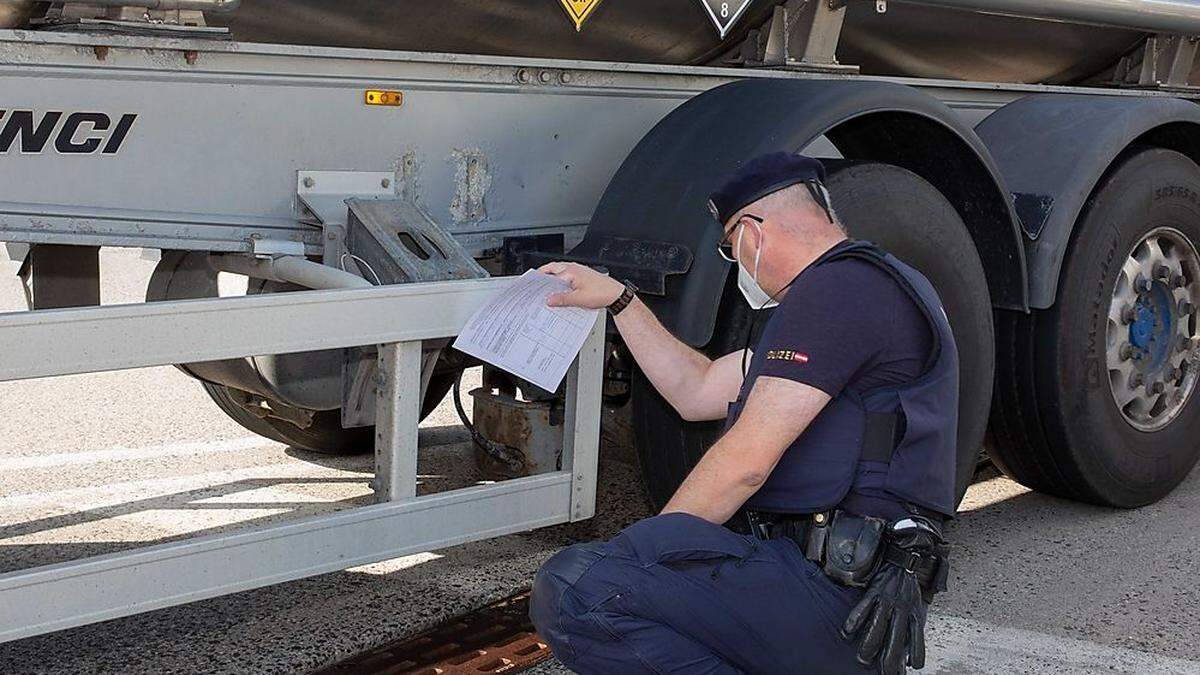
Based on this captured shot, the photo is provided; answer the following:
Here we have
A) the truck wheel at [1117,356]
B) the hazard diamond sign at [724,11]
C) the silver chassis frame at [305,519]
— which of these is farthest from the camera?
the truck wheel at [1117,356]

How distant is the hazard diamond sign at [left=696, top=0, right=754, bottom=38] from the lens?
3.76 metres

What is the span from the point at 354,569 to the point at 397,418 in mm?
1120

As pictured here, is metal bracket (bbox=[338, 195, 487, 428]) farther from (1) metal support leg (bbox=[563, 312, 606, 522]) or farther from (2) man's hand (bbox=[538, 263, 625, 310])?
(1) metal support leg (bbox=[563, 312, 606, 522])

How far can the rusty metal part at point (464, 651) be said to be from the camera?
324cm

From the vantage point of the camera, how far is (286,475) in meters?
4.82

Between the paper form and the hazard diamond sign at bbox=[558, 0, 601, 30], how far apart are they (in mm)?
718

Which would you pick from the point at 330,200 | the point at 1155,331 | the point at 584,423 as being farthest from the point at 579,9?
the point at 1155,331

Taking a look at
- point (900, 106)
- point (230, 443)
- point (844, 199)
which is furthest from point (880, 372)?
point (230, 443)

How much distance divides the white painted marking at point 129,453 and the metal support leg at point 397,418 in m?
2.33

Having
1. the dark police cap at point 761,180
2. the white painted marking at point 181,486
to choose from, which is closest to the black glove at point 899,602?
the dark police cap at point 761,180

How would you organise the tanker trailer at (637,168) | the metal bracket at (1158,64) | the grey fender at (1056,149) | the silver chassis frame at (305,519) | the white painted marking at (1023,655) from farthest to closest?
1. the metal bracket at (1158,64)
2. the grey fender at (1056,149)
3. the white painted marking at (1023,655)
4. the tanker trailer at (637,168)
5. the silver chassis frame at (305,519)

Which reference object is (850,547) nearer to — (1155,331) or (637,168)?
(637,168)

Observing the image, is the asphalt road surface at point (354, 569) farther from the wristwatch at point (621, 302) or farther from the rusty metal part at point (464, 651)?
the wristwatch at point (621, 302)

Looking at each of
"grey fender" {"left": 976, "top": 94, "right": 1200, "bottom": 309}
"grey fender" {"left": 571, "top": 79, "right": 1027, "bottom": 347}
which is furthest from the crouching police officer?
"grey fender" {"left": 976, "top": 94, "right": 1200, "bottom": 309}
